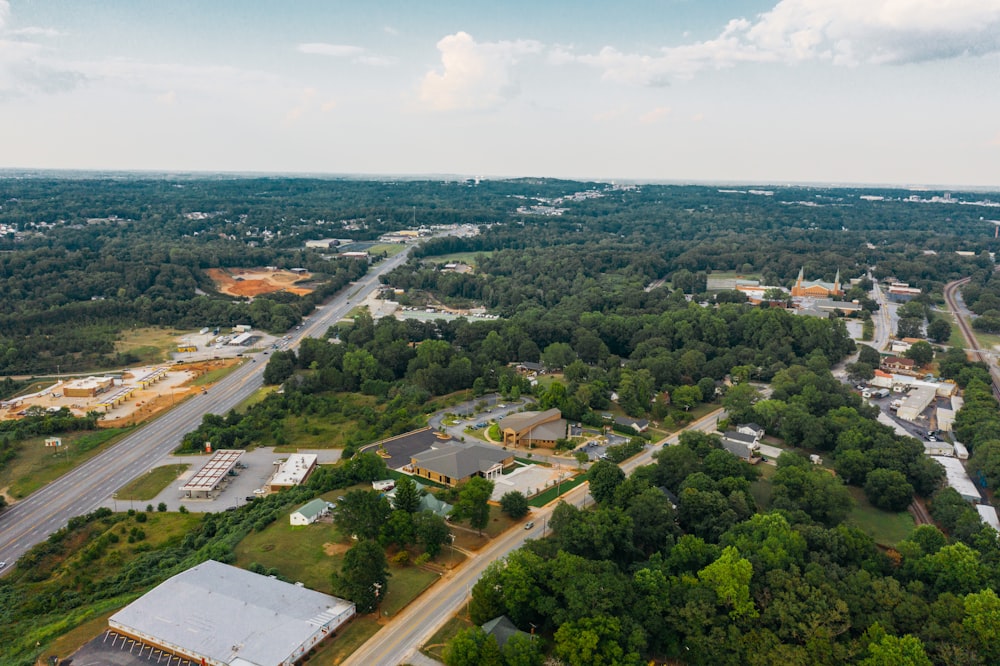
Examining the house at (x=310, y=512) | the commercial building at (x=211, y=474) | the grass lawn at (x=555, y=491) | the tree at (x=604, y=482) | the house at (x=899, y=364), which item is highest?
the tree at (x=604, y=482)

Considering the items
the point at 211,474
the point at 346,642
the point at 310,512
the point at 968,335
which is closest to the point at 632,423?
the point at 310,512

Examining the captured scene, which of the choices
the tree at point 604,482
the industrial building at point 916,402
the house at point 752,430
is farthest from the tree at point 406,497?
the industrial building at point 916,402

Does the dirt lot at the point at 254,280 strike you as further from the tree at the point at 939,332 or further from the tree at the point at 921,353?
the tree at the point at 939,332

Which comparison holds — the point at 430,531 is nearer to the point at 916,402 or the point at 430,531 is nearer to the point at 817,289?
the point at 916,402

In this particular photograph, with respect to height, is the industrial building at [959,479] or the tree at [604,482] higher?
the tree at [604,482]

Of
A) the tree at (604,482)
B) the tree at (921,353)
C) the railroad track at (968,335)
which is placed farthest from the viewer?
the tree at (921,353)

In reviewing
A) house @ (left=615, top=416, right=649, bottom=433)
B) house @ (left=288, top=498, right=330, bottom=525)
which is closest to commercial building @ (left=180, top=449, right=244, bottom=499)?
house @ (left=288, top=498, right=330, bottom=525)

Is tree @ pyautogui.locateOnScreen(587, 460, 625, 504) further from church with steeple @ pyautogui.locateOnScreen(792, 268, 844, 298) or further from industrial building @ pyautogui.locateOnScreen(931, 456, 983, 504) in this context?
church with steeple @ pyautogui.locateOnScreen(792, 268, 844, 298)
